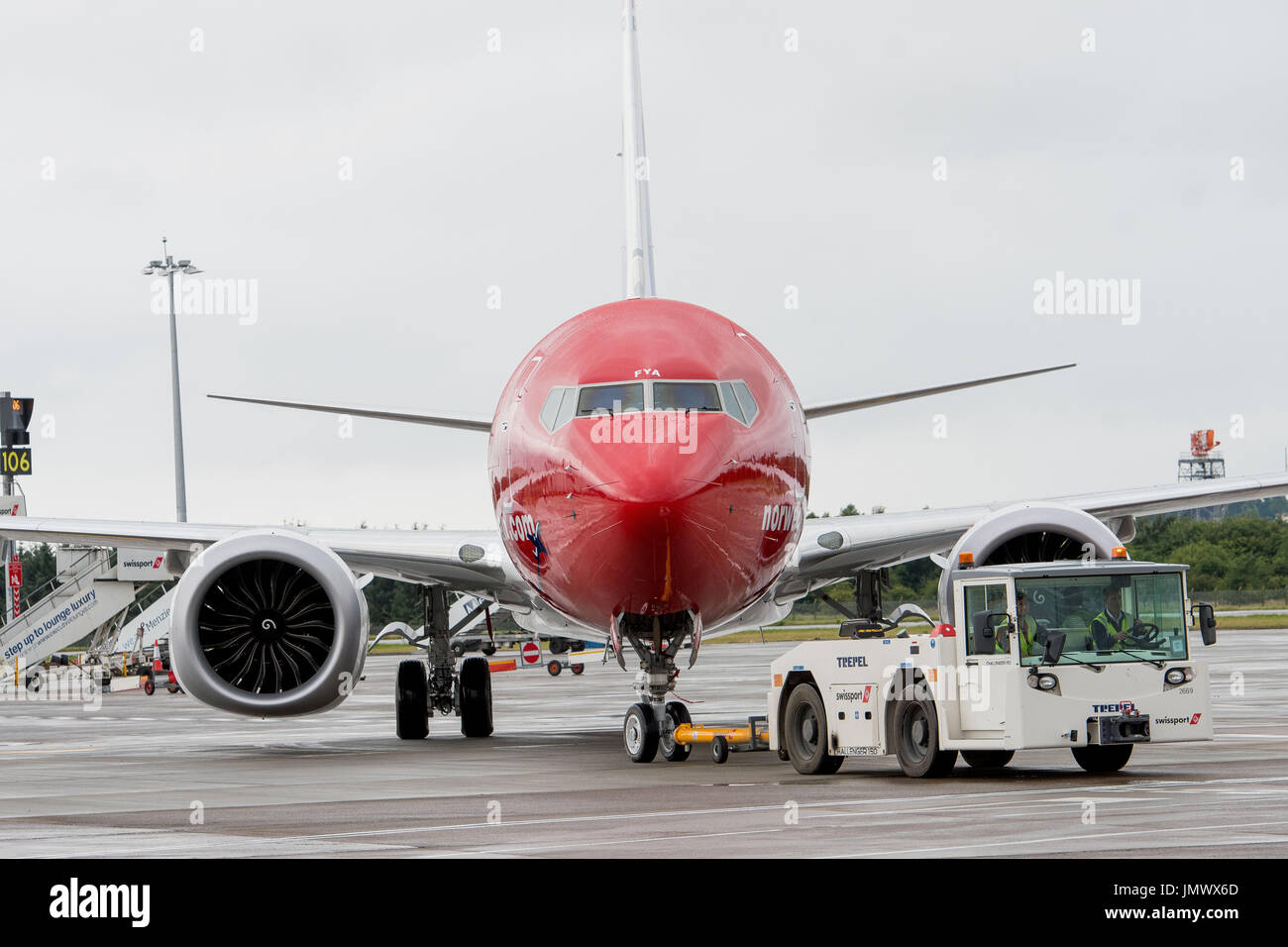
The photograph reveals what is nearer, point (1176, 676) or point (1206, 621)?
point (1176, 676)

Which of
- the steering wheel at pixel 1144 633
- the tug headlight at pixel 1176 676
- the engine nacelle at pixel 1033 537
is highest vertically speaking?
the engine nacelle at pixel 1033 537

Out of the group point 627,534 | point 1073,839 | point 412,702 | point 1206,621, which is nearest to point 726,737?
point 627,534

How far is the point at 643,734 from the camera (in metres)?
17.8

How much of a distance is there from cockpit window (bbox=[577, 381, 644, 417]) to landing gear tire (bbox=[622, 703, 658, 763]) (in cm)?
328

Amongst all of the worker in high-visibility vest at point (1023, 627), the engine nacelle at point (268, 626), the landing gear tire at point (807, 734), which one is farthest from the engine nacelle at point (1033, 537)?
the engine nacelle at point (268, 626)

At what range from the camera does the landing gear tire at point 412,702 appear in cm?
2325

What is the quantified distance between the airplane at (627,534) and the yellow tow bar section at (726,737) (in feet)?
1.21

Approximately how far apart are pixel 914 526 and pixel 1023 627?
5389mm

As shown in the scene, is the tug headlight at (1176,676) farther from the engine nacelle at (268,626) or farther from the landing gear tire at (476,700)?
the landing gear tire at (476,700)

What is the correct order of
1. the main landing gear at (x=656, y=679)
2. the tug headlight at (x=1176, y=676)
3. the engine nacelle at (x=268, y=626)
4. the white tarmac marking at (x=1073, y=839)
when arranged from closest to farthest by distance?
the white tarmac marking at (x=1073, y=839) < the tug headlight at (x=1176, y=676) < the main landing gear at (x=656, y=679) < the engine nacelle at (x=268, y=626)

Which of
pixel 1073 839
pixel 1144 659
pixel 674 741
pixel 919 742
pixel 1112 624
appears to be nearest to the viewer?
pixel 1073 839

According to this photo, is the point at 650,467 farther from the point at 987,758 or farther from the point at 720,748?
the point at 987,758
